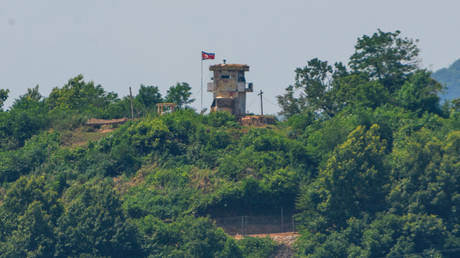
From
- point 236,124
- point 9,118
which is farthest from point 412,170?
point 9,118

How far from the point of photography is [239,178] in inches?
2643

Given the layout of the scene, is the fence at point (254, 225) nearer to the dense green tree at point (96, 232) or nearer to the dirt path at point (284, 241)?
the dirt path at point (284, 241)

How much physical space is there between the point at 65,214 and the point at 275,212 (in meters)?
14.5

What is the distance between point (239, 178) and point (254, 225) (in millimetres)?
3911

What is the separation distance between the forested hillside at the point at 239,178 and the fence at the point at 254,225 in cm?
79

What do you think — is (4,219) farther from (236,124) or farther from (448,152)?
(448,152)

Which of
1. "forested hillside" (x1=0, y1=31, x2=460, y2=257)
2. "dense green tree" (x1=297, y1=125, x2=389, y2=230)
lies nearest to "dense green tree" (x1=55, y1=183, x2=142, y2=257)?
"forested hillside" (x1=0, y1=31, x2=460, y2=257)

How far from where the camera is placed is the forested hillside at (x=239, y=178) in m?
60.3

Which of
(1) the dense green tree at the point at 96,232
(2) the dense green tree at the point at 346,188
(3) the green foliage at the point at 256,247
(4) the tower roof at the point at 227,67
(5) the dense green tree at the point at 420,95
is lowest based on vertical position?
(3) the green foliage at the point at 256,247

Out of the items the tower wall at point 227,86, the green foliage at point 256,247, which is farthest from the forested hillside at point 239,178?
the tower wall at point 227,86

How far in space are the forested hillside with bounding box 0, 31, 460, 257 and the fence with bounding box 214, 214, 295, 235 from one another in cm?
79

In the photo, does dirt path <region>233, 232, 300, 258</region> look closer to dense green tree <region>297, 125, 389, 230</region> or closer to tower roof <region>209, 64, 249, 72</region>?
dense green tree <region>297, 125, 389, 230</region>

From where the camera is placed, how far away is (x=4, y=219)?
61.4 metres

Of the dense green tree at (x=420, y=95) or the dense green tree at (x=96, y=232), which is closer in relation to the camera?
the dense green tree at (x=96, y=232)
